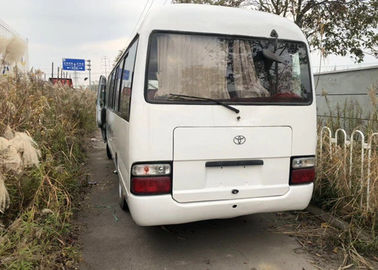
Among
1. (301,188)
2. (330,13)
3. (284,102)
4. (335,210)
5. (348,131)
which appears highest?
(330,13)

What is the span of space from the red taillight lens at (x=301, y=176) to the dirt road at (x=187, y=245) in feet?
2.49

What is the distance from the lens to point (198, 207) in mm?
2658

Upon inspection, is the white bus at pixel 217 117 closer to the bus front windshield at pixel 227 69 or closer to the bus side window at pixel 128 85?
the bus front windshield at pixel 227 69

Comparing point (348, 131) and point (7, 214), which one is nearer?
point (7, 214)

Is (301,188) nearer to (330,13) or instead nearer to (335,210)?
(335,210)

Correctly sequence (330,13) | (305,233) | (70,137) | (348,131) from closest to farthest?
(305,233), (348,131), (70,137), (330,13)

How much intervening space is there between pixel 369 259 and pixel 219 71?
236 cm

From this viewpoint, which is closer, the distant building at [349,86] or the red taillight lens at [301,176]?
the red taillight lens at [301,176]

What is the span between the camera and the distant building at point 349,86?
532 cm

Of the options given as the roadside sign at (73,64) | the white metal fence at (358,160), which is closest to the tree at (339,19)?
the white metal fence at (358,160)

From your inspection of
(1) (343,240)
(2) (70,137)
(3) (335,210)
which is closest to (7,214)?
(2) (70,137)

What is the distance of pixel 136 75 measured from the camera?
8.63 ft

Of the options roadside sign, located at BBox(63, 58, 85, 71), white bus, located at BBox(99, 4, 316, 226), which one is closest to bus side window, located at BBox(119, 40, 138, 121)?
white bus, located at BBox(99, 4, 316, 226)

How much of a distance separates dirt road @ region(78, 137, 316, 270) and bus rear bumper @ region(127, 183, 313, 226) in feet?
1.62
